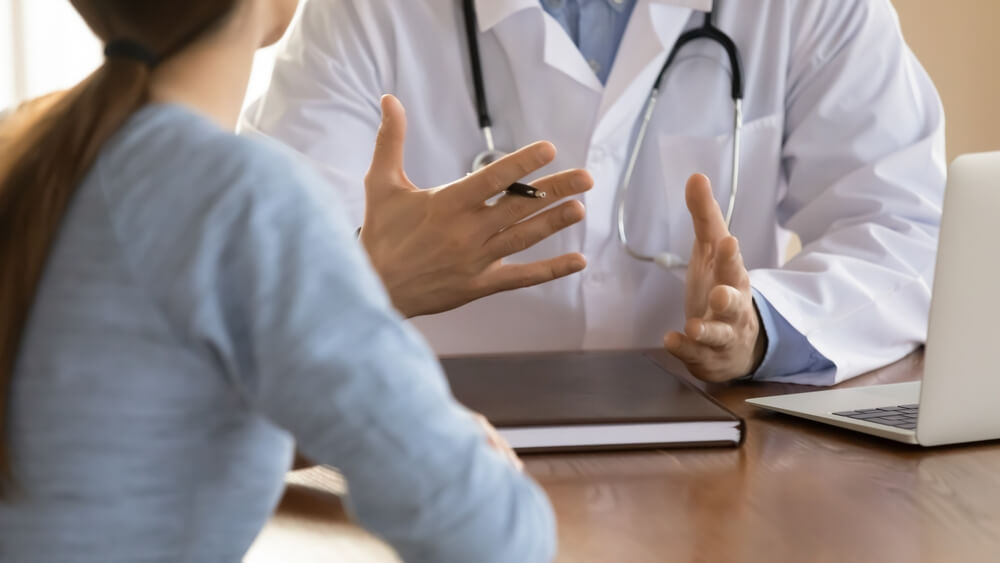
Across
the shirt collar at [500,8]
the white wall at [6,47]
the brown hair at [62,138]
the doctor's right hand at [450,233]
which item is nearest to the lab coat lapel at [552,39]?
the shirt collar at [500,8]

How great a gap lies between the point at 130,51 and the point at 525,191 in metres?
0.61

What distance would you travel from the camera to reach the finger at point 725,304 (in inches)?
37.3

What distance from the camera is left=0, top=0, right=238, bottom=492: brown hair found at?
0.38 metres

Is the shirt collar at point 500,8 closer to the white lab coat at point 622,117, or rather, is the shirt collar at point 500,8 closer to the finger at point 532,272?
the white lab coat at point 622,117

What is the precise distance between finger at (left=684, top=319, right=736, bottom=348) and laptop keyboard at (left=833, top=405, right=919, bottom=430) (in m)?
0.16

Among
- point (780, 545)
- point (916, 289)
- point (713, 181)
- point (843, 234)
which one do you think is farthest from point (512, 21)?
point (780, 545)

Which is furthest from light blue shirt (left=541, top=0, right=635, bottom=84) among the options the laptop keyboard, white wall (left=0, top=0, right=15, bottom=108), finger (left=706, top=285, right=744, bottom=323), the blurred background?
white wall (left=0, top=0, right=15, bottom=108)

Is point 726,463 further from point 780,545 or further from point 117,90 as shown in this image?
point 117,90

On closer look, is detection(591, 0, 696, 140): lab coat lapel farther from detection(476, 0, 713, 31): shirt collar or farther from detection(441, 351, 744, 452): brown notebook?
detection(441, 351, 744, 452): brown notebook

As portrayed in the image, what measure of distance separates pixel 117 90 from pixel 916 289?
1040 mm

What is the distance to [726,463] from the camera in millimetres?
725

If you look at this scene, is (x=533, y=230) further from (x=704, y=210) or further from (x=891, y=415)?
(x=891, y=415)

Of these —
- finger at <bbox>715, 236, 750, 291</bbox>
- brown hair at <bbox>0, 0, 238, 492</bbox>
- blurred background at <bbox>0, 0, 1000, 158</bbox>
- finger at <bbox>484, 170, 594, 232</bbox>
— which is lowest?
blurred background at <bbox>0, 0, 1000, 158</bbox>

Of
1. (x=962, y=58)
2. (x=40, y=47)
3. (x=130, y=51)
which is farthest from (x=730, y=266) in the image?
(x=40, y=47)
